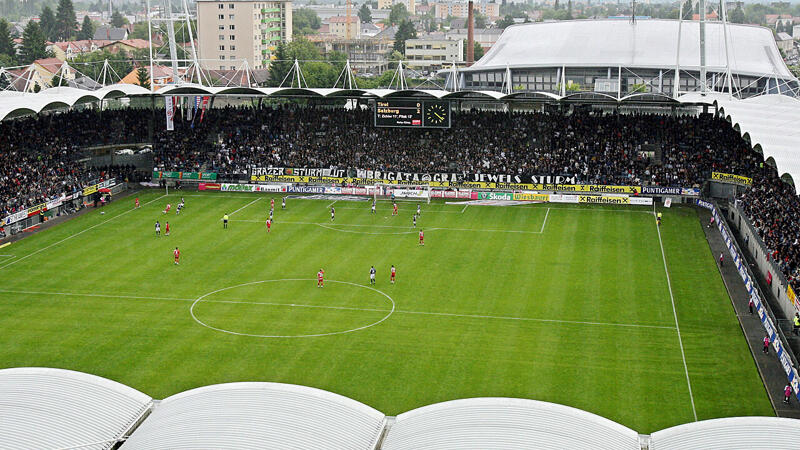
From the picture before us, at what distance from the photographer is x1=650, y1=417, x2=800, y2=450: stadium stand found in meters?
20.1

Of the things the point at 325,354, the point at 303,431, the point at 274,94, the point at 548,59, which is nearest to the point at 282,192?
the point at 274,94

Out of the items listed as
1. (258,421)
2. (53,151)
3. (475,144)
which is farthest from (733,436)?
(53,151)

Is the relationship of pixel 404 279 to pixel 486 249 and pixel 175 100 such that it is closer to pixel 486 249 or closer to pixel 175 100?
pixel 486 249

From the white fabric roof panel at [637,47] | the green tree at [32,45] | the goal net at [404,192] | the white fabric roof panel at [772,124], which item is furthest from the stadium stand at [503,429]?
the green tree at [32,45]

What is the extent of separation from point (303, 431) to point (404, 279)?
1121 inches

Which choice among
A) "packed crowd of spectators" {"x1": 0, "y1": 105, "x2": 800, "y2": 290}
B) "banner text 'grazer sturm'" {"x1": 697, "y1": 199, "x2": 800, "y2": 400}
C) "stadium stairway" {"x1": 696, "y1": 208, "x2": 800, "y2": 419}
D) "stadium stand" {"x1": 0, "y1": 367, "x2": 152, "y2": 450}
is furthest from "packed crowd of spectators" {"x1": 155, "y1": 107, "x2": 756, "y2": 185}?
"stadium stand" {"x1": 0, "y1": 367, "x2": 152, "y2": 450}

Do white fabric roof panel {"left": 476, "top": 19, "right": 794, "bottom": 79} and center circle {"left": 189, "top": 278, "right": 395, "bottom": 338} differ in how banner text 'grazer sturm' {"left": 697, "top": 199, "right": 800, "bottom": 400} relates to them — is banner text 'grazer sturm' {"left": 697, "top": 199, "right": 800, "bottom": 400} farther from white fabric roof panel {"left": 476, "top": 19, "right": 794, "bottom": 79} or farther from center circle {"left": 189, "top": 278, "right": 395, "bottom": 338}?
white fabric roof panel {"left": 476, "top": 19, "right": 794, "bottom": 79}

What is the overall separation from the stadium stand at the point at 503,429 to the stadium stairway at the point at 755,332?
13.4 meters

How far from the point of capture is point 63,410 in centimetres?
2202

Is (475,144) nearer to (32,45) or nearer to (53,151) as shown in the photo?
(53,151)

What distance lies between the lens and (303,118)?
279ft

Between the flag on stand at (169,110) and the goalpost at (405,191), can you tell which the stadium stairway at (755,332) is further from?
the flag on stand at (169,110)

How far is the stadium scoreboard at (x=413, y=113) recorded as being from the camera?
77688 mm

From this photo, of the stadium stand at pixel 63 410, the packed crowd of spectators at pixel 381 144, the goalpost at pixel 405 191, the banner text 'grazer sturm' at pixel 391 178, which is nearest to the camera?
the stadium stand at pixel 63 410
